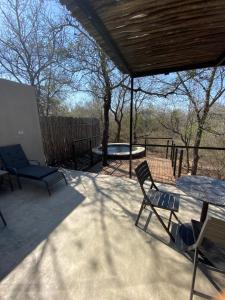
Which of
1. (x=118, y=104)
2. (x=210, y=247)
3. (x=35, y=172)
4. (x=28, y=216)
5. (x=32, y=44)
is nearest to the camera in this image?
(x=210, y=247)

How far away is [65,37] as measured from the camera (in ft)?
21.8

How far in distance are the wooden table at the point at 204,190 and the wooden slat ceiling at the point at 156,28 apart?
1747mm

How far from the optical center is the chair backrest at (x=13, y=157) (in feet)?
12.1

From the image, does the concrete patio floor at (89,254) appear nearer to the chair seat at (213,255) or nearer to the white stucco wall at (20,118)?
the chair seat at (213,255)

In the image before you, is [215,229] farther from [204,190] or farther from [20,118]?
[20,118]

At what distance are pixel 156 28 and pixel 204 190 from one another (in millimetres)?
1861

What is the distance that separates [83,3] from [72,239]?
2.40 m

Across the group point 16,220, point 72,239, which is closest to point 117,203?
point 72,239

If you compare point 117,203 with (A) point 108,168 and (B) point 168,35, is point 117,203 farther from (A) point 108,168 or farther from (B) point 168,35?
(A) point 108,168

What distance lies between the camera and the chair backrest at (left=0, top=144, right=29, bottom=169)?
145 inches

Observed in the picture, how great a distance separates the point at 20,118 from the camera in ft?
14.0

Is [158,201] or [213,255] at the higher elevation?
[158,201]

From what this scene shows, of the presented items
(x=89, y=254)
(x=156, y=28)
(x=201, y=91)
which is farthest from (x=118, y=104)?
(x=89, y=254)

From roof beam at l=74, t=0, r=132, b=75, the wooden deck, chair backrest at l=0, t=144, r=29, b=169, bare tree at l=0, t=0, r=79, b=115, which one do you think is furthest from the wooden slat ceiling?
bare tree at l=0, t=0, r=79, b=115
